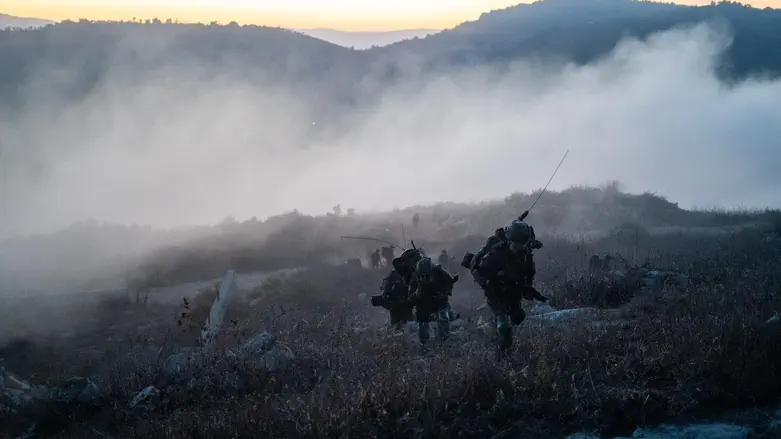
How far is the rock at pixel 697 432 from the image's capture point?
4398mm

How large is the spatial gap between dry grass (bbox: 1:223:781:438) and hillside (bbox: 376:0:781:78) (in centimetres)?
4654

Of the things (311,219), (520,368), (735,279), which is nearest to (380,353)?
(520,368)

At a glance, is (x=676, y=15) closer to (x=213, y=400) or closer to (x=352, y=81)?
(x=352, y=81)

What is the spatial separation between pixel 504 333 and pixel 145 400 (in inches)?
153

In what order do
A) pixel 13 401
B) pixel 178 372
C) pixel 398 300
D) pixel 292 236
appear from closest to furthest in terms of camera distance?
1. pixel 178 372
2. pixel 13 401
3. pixel 398 300
4. pixel 292 236

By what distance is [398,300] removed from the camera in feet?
28.0

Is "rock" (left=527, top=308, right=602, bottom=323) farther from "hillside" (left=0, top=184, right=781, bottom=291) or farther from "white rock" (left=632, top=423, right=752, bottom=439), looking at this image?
"hillside" (left=0, top=184, right=781, bottom=291)

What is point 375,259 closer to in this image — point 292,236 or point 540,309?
point 292,236

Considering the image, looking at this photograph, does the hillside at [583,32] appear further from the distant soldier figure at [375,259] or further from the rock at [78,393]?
the rock at [78,393]

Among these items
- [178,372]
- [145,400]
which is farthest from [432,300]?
[145,400]

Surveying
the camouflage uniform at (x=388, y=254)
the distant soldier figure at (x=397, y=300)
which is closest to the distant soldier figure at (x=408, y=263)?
the distant soldier figure at (x=397, y=300)

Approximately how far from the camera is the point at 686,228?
19562 millimetres

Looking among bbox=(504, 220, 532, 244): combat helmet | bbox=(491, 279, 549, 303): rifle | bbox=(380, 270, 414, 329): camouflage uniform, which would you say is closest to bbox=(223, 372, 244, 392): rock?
bbox=(380, 270, 414, 329): camouflage uniform

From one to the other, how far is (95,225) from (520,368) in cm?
2707
